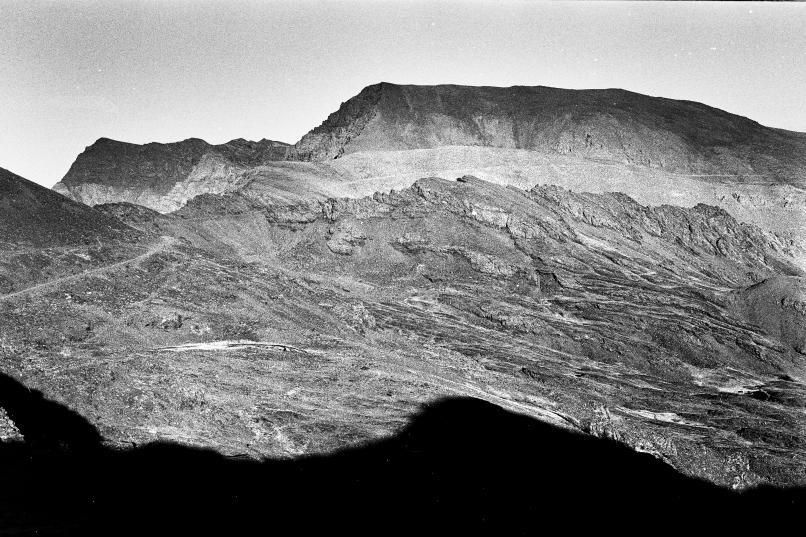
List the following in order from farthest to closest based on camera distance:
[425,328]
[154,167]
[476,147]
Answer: [154,167] < [476,147] < [425,328]

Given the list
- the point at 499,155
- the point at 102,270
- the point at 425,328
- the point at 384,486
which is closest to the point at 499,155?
the point at 499,155

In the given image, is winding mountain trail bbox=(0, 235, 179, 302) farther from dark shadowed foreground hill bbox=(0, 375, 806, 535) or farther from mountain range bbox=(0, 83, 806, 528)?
dark shadowed foreground hill bbox=(0, 375, 806, 535)

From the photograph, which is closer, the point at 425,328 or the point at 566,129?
the point at 425,328

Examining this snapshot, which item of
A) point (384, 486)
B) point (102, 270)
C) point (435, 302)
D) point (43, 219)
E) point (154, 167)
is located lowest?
point (384, 486)

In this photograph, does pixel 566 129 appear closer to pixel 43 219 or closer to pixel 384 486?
pixel 43 219

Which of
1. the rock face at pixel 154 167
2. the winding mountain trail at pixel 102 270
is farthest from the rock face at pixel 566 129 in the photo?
the winding mountain trail at pixel 102 270

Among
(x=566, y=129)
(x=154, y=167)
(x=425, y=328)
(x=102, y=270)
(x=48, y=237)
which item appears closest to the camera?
(x=102, y=270)

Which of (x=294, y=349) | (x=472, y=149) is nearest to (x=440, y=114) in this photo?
(x=472, y=149)

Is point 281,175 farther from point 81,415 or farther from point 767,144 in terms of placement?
point 767,144
